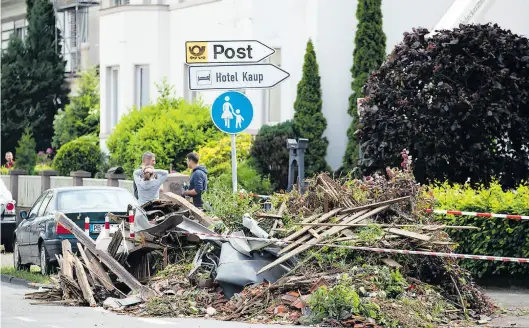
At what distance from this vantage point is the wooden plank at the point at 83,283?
15.4 metres

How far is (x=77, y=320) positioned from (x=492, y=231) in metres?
5.75

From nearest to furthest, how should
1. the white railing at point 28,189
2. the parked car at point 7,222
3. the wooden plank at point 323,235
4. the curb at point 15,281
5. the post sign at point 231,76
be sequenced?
the wooden plank at point 323,235 → the post sign at point 231,76 → the curb at point 15,281 → the parked car at point 7,222 → the white railing at point 28,189

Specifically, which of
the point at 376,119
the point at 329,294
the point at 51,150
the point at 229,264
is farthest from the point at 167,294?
the point at 51,150

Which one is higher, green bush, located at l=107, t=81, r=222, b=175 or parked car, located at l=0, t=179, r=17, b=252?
green bush, located at l=107, t=81, r=222, b=175

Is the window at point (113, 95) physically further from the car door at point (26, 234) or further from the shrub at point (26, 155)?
the car door at point (26, 234)

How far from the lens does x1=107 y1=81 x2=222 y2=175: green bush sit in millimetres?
30938

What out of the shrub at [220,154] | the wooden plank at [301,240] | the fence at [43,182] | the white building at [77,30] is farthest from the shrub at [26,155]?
the wooden plank at [301,240]

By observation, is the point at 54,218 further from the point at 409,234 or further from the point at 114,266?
the point at 409,234

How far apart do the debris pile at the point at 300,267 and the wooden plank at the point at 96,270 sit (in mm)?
17

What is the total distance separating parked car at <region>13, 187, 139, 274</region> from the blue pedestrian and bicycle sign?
3.12 metres

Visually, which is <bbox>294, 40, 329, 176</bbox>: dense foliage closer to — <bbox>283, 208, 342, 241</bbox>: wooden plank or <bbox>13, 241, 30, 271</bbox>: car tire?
<bbox>13, 241, 30, 271</bbox>: car tire

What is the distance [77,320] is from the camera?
45.2 feet

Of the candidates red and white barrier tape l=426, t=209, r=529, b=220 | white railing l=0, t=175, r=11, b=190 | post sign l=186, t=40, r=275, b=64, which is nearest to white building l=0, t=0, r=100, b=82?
white railing l=0, t=175, r=11, b=190

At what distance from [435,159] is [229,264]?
573cm
